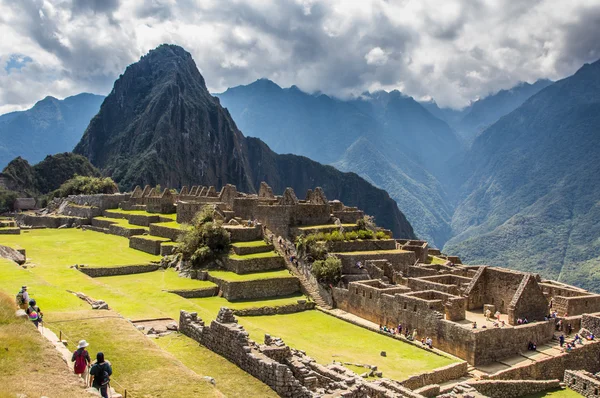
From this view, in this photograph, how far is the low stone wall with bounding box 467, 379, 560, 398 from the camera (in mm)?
20000

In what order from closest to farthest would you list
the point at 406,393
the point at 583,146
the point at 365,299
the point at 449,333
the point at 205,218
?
the point at 406,393 < the point at 449,333 < the point at 365,299 < the point at 205,218 < the point at 583,146

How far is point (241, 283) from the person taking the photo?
2952 centimetres

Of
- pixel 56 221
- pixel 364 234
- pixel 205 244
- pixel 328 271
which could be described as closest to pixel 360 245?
pixel 364 234

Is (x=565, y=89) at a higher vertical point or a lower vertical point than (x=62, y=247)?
higher

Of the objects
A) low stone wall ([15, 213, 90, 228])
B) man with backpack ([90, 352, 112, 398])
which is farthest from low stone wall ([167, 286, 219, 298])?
low stone wall ([15, 213, 90, 228])

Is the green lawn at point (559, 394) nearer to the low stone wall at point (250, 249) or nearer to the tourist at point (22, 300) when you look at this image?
the low stone wall at point (250, 249)

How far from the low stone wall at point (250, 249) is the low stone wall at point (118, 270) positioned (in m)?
5.74

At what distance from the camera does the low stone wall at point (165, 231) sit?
39875 mm

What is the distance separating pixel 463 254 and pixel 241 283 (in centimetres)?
9239

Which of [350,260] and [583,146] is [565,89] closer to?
[583,146]

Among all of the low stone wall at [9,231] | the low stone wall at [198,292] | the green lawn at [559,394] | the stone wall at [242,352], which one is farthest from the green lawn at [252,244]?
the low stone wall at [9,231]

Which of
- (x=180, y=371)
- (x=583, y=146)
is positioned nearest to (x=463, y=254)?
(x=583, y=146)

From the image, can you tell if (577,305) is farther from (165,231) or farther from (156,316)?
(165,231)

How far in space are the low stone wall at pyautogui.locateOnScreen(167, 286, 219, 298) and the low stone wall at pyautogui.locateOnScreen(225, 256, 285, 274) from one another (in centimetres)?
232
